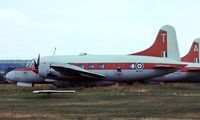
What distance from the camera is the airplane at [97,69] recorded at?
169 feet

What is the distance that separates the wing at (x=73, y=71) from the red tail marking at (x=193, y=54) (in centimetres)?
1939

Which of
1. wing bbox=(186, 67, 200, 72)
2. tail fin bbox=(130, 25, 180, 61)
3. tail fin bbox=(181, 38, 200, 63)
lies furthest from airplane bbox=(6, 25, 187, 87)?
tail fin bbox=(181, 38, 200, 63)

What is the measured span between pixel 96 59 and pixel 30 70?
295 inches

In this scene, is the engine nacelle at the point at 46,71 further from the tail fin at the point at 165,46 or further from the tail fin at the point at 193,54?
the tail fin at the point at 193,54

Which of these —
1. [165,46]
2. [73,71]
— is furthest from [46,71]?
[165,46]

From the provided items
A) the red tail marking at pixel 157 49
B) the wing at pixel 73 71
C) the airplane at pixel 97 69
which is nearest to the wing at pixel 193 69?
the red tail marking at pixel 157 49

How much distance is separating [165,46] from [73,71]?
12.1 m

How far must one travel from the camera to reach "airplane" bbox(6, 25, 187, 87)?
51656 mm

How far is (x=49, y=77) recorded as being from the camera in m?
51.4

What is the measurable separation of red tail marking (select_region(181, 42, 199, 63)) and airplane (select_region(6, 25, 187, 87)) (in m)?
13.8

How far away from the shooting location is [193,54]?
67062mm

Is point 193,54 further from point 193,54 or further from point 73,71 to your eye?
point 73,71

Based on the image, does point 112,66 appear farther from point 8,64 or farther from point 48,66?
point 8,64

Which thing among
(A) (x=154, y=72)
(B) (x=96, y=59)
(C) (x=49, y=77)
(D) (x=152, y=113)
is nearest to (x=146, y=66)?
(A) (x=154, y=72)
